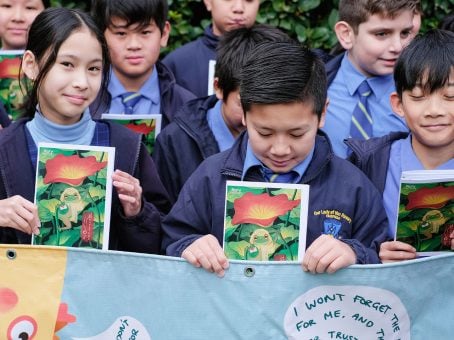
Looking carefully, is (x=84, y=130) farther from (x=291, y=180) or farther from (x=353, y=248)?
(x=353, y=248)

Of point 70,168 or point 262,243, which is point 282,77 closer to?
point 262,243

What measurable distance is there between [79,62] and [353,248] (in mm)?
1396

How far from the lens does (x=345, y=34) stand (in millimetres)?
5273

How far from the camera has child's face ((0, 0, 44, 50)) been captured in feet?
18.4

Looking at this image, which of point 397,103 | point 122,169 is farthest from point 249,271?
point 397,103

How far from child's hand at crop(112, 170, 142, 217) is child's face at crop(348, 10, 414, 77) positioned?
63.6 inches

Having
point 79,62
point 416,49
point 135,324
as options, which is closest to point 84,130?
point 79,62

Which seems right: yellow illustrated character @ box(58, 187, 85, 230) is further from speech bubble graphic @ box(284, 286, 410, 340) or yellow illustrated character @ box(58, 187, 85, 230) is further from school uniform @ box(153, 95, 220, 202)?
school uniform @ box(153, 95, 220, 202)

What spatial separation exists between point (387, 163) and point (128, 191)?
1.06 metres

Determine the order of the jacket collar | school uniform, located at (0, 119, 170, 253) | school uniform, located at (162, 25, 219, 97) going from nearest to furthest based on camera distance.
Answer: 1. the jacket collar
2. school uniform, located at (0, 119, 170, 253)
3. school uniform, located at (162, 25, 219, 97)

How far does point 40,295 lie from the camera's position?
3336 mm

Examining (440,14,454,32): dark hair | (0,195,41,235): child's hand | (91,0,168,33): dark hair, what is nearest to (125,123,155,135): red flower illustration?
(91,0,168,33): dark hair

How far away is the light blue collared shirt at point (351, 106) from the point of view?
486cm

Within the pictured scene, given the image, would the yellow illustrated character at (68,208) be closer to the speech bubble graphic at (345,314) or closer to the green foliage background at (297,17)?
the speech bubble graphic at (345,314)
